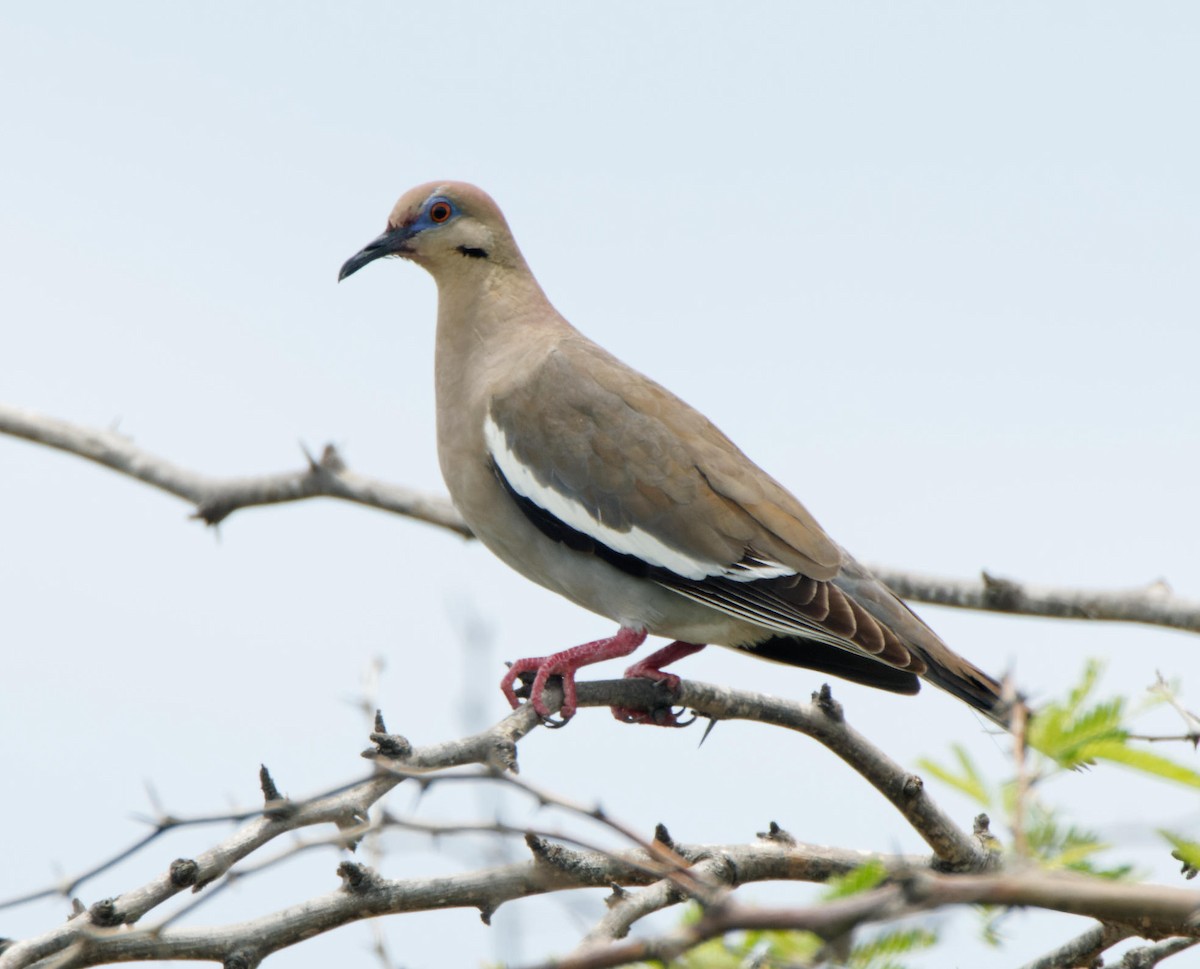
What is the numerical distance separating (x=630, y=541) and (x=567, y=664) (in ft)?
1.69

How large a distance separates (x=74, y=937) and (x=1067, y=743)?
5.10ft

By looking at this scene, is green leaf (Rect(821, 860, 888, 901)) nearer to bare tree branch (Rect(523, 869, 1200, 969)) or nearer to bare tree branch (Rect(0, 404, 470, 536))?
bare tree branch (Rect(523, 869, 1200, 969))

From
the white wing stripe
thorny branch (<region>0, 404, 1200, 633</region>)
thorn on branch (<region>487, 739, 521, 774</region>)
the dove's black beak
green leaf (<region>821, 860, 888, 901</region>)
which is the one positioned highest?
the dove's black beak

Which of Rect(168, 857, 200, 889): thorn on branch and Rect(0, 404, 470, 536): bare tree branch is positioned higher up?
Rect(0, 404, 470, 536): bare tree branch

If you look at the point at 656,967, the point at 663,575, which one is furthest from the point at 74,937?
the point at 663,575

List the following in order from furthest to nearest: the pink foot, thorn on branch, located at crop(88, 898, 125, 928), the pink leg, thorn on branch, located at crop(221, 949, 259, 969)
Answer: the pink foot, the pink leg, thorn on branch, located at crop(221, 949, 259, 969), thorn on branch, located at crop(88, 898, 125, 928)

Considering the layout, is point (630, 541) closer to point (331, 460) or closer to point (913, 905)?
point (331, 460)

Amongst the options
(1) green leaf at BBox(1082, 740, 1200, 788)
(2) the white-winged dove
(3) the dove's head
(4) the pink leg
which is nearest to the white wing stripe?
(2) the white-winged dove

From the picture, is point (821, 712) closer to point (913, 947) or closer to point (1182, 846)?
point (1182, 846)

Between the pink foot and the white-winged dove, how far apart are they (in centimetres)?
1

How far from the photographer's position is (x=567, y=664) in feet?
13.9

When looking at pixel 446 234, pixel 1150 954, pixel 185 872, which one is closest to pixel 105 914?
pixel 185 872

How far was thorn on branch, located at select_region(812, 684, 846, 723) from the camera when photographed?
3494 mm

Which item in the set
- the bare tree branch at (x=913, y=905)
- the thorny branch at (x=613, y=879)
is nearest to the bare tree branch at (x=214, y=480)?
the thorny branch at (x=613, y=879)
